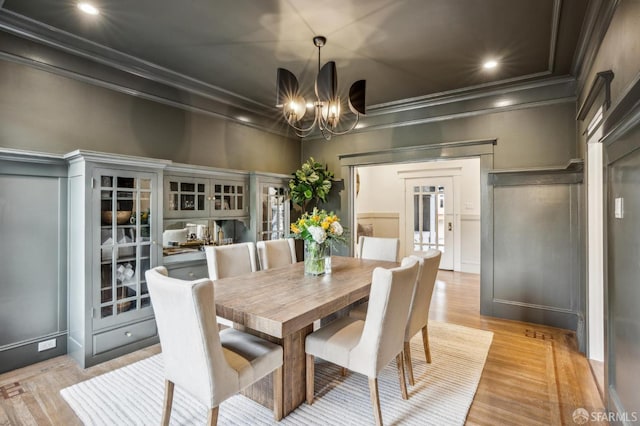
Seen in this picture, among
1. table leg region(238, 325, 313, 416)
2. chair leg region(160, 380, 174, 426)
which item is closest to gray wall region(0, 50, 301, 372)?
chair leg region(160, 380, 174, 426)

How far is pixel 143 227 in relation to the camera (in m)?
3.08

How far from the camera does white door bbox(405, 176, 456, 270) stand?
674 cm

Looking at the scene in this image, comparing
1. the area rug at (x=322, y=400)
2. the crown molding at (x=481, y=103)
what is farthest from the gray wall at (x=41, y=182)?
the crown molding at (x=481, y=103)

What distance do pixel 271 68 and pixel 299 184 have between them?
1.75m

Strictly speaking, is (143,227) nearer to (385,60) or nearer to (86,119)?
(86,119)

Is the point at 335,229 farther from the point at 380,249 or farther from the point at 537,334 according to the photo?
the point at 537,334

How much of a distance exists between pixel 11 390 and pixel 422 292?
3039 millimetres

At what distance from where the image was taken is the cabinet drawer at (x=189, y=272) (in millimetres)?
3395

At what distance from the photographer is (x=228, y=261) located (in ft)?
9.49

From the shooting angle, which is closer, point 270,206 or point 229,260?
point 229,260

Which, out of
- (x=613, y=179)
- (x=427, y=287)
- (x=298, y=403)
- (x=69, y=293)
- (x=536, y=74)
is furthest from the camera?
(x=536, y=74)

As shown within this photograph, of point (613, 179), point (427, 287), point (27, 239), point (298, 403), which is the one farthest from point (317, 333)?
point (27, 239)

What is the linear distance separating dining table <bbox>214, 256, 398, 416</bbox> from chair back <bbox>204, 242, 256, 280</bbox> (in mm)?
328

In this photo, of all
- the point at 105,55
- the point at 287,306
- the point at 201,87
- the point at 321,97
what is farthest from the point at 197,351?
the point at 201,87
